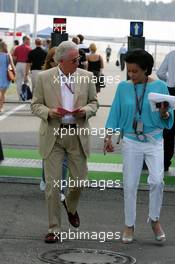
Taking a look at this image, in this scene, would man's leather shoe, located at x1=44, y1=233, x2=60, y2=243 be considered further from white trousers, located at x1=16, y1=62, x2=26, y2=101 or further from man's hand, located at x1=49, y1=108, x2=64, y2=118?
white trousers, located at x1=16, y1=62, x2=26, y2=101

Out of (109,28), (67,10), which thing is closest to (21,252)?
(67,10)

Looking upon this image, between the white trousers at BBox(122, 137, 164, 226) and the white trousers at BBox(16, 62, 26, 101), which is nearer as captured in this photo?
the white trousers at BBox(122, 137, 164, 226)

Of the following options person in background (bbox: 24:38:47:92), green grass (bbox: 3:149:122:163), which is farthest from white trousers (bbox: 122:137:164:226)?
person in background (bbox: 24:38:47:92)

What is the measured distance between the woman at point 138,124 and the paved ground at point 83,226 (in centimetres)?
34

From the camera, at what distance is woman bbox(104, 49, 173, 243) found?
800 cm

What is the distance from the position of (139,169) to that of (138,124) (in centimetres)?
46

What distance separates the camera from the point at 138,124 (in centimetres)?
798

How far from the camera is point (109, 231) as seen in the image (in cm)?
869

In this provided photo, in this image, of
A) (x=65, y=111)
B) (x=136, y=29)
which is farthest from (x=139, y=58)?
(x=136, y=29)

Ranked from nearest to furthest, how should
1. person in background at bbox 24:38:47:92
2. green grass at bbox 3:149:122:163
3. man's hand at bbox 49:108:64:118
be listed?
man's hand at bbox 49:108:64:118
green grass at bbox 3:149:122:163
person in background at bbox 24:38:47:92

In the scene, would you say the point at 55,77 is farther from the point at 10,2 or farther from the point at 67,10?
the point at 10,2

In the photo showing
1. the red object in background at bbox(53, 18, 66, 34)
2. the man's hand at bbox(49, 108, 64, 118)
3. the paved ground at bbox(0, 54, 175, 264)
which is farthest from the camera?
the red object in background at bbox(53, 18, 66, 34)

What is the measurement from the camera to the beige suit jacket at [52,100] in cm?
814

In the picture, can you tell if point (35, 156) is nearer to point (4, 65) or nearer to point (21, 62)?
point (4, 65)
